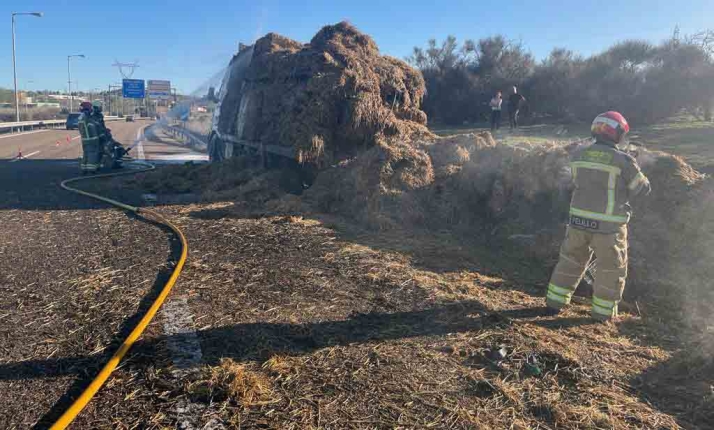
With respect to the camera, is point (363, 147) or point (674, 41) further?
point (674, 41)

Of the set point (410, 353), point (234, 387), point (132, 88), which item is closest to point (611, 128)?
point (410, 353)

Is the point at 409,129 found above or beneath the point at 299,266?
above

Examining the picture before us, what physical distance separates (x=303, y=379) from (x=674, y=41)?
85.2 feet

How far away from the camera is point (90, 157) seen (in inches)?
555

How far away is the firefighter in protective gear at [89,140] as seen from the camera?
541 inches

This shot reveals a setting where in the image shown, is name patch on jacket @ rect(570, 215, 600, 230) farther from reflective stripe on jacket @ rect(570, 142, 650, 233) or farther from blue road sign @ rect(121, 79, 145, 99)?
blue road sign @ rect(121, 79, 145, 99)

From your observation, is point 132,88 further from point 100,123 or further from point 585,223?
point 585,223

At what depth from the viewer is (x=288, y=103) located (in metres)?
11.2

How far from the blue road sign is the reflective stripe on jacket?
67288 mm

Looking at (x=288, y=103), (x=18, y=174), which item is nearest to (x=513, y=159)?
(x=288, y=103)

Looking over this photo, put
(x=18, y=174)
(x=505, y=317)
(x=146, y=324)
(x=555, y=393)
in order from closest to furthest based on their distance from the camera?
(x=555, y=393) < (x=146, y=324) < (x=505, y=317) < (x=18, y=174)

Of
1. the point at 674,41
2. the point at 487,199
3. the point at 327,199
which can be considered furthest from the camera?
the point at 674,41

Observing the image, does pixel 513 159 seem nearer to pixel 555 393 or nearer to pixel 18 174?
pixel 555 393

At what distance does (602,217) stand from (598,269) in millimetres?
488
